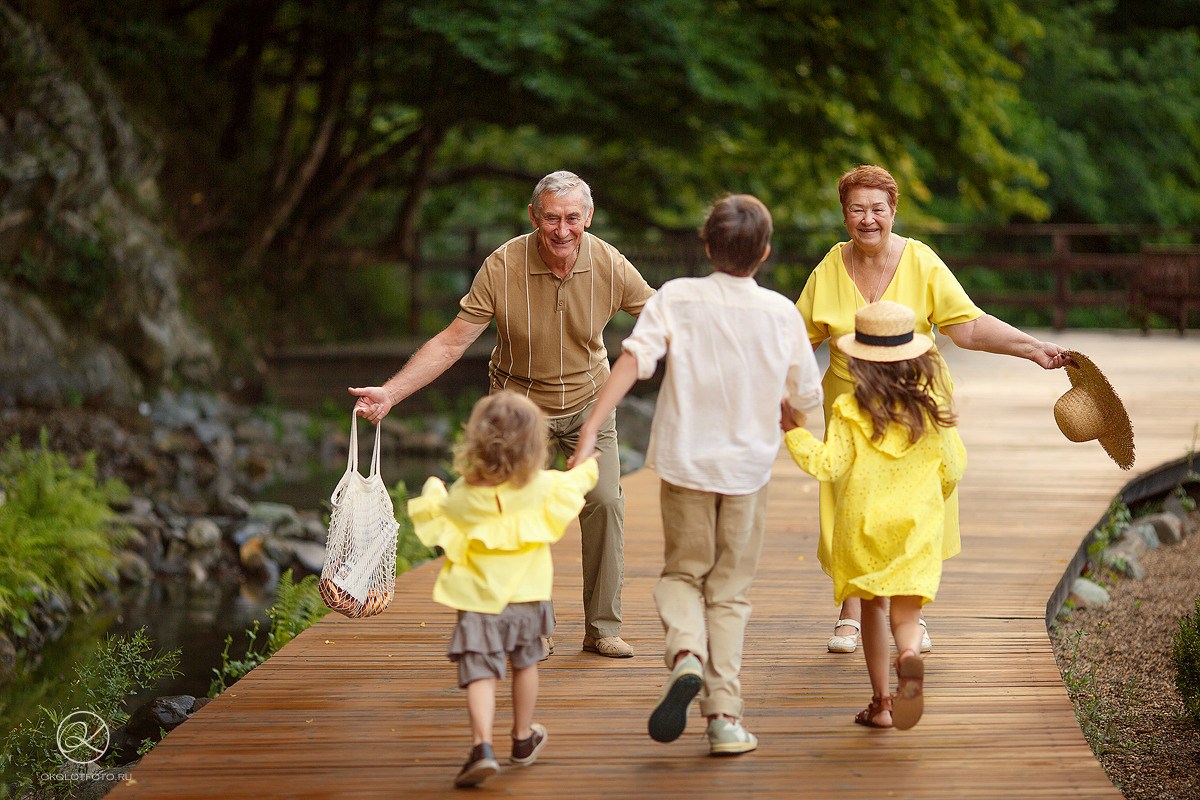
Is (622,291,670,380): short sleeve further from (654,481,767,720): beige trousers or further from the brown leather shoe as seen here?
the brown leather shoe

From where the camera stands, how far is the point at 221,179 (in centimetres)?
1620

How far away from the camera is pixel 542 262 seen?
4465mm

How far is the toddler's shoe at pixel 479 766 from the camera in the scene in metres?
→ 3.43

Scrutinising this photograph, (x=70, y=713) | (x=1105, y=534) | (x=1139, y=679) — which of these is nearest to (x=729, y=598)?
(x=1139, y=679)

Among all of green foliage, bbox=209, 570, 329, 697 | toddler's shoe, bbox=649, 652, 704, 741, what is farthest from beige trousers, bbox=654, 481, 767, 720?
green foliage, bbox=209, 570, 329, 697

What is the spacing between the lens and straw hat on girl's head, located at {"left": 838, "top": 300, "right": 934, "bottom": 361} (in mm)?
3775

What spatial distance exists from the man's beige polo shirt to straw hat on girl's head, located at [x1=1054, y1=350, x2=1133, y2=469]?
1524 mm

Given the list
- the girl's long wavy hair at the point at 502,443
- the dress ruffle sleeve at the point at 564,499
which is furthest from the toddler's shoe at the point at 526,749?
the girl's long wavy hair at the point at 502,443

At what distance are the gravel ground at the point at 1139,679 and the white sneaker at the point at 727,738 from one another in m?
1.44

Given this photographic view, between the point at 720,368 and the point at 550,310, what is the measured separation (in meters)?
1.00

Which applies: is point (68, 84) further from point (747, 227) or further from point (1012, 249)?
point (1012, 249)

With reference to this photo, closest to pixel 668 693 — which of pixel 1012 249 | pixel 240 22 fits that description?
pixel 240 22

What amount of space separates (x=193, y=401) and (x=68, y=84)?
11.4 feet

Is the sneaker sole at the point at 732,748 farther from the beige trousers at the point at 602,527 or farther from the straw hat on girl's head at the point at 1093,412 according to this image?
the straw hat on girl's head at the point at 1093,412
